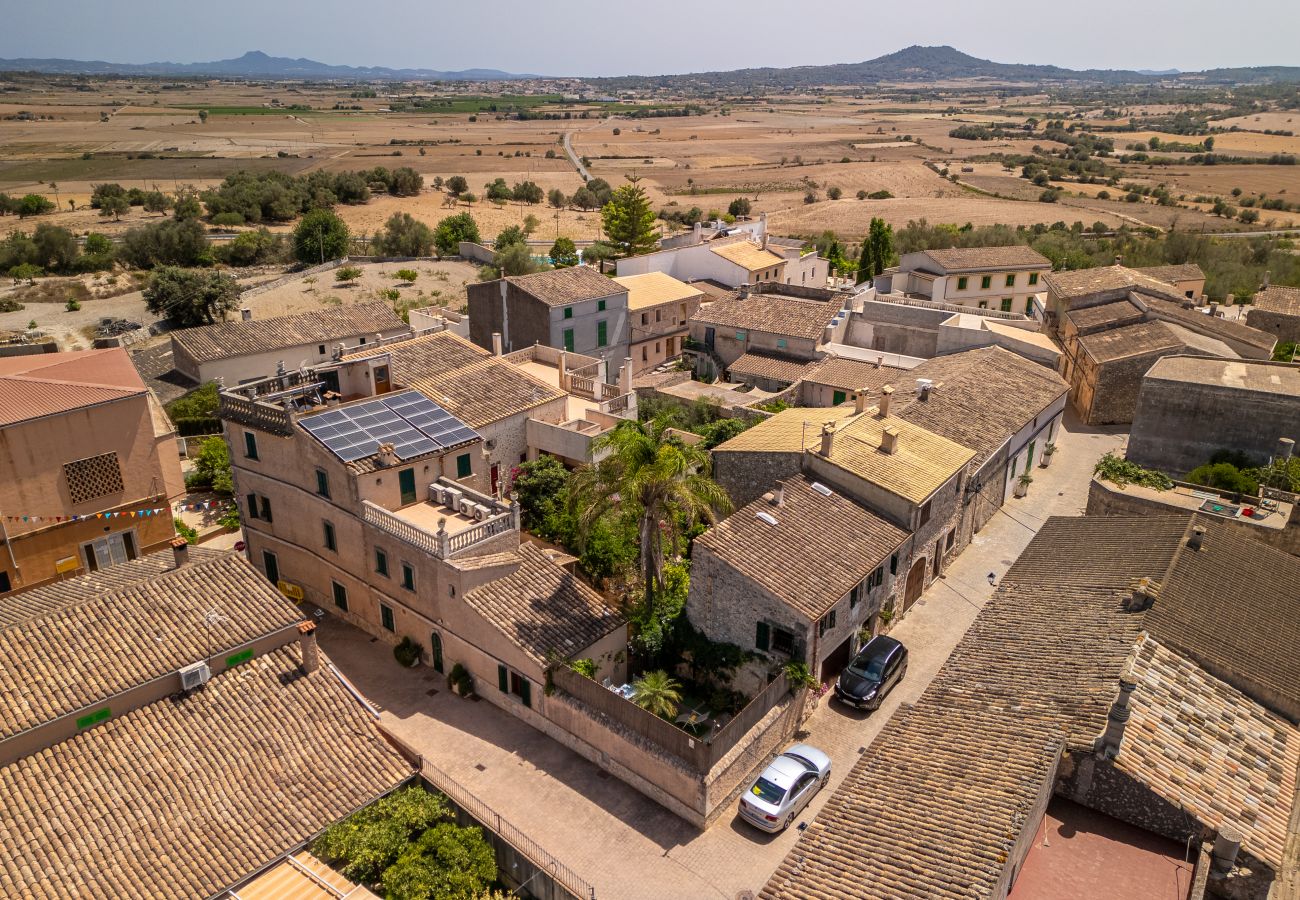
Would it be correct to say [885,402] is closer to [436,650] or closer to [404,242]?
[436,650]

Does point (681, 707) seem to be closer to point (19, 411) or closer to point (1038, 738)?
point (1038, 738)

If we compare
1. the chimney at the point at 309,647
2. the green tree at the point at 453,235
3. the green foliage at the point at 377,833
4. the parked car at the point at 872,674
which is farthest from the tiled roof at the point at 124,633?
the green tree at the point at 453,235

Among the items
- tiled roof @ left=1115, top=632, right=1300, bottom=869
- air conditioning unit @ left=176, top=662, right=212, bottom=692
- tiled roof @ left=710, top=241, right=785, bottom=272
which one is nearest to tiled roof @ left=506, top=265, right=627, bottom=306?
tiled roof @ left=710, top=241, right=785, bottom=272

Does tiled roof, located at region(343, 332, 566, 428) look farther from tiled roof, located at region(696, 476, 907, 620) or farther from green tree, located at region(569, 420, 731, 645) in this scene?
tiled roof, located at region(696, 476, 907, 620)

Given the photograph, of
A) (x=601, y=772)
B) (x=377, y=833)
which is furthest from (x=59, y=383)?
(x=601, y=772)

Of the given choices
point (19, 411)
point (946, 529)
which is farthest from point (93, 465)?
point (946, 529)

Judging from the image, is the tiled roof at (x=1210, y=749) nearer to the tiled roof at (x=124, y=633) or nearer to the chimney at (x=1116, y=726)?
the chimney at (x=1116, y=726)
